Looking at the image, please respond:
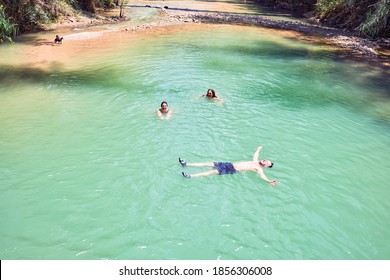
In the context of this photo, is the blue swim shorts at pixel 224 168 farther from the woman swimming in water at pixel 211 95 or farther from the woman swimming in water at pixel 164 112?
the woman swimming in water at pixel 211 95

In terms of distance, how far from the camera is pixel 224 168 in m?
9.69

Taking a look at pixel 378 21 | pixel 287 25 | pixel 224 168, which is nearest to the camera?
pixel 224 168

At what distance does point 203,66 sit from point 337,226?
544 inches

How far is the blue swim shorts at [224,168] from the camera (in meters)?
9.63

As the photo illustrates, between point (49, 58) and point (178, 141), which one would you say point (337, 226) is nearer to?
point (178, 141)

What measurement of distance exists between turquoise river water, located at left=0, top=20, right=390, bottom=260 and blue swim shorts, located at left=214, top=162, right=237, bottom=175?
188mm

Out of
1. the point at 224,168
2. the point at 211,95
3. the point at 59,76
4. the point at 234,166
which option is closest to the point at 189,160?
the point at 224,168

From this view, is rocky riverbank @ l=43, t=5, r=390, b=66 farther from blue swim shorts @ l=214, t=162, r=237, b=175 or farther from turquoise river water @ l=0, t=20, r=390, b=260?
blue swim shorts @ l=214, t=162, r=237, b=175

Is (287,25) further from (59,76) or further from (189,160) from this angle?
(189,160)

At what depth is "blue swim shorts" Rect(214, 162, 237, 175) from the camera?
9.63m

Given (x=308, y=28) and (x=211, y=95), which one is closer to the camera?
(x=211, y=95)

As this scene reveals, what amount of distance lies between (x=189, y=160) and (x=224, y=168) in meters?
1.23

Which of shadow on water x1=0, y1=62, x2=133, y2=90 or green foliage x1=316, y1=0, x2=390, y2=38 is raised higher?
green foliage x1=316, y1=0, x2=390, y2=38

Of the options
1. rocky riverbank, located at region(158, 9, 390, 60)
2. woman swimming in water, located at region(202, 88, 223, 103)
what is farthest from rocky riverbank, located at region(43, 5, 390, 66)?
woman swimming in water, located at region(202, 88, 223, 103)
